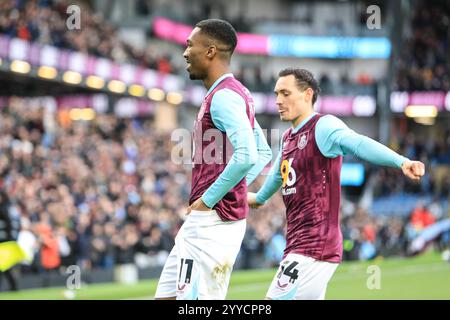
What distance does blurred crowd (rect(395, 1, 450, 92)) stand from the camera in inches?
1813

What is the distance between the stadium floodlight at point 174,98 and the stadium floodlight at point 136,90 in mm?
2737

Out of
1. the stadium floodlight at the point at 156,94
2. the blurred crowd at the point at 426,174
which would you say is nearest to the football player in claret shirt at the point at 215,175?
the stadium floodlight at the point at 156,94

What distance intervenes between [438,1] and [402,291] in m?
37.1

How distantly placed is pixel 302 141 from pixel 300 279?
1011 mm

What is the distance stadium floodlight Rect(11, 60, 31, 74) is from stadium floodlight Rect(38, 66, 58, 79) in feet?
2.49

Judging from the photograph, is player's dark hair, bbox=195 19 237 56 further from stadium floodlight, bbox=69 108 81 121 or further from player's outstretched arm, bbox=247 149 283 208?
stadium floodlight, bbox=69 108 81 121

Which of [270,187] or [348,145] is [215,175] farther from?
[270,187]

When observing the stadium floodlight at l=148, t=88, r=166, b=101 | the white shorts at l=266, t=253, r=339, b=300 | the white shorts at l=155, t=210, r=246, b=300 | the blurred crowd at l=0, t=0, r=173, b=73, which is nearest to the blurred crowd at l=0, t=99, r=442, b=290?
the blurred crowd at l=0, t=0, r=173, b=73

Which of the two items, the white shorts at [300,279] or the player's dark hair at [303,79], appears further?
the player's dark hair at [303,79]

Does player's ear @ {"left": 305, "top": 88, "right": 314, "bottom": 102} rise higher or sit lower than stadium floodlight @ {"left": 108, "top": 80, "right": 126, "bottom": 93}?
lower

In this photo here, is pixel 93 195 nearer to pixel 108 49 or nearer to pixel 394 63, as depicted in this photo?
pixel 108 49

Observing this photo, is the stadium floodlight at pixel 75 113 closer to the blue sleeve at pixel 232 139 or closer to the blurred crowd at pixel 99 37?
the blurred crowd at pixel 99 37

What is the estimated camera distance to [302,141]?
6.64m

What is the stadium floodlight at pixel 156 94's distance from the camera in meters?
36.2
